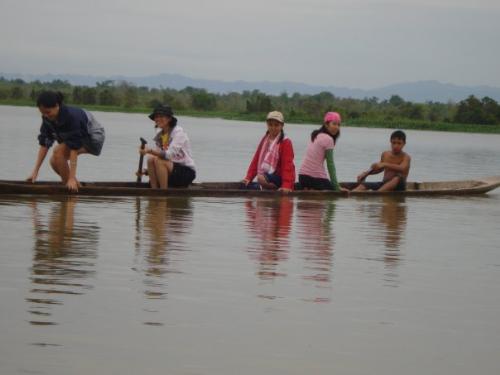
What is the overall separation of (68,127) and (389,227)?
3007mm

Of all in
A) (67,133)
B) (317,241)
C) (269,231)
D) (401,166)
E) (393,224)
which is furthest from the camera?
(401,166)

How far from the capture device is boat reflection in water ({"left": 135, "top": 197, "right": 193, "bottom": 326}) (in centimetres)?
602

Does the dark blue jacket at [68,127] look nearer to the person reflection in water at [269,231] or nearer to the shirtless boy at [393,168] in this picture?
the person reflection in water at [269,231]

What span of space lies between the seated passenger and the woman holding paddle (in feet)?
5.96

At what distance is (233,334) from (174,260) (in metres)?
1.91

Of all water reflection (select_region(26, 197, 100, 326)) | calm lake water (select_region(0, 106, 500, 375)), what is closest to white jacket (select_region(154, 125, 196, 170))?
calm lake water (select_region(0, 106, 500, 375))

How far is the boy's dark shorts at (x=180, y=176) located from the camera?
35.3ft

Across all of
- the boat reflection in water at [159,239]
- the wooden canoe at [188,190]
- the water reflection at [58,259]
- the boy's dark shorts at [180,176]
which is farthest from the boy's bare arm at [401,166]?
the water reflection at [58,259]

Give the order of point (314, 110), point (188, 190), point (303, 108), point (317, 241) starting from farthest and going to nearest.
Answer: point (303, 108), point (314, 110), point (188, 190), point (317, 241)

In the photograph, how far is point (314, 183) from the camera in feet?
38.7

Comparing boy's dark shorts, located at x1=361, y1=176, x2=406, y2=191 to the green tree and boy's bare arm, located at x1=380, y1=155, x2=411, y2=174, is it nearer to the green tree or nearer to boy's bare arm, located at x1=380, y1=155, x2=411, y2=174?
boy's bare arm, located at x1=380, y1=155, x2=411, y2=174

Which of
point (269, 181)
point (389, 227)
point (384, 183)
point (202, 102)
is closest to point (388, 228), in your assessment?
point (389, 227)

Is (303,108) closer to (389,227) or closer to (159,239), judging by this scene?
(389,227)

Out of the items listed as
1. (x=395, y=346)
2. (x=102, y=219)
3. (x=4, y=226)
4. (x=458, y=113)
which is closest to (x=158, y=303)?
(x=395, y=346)
